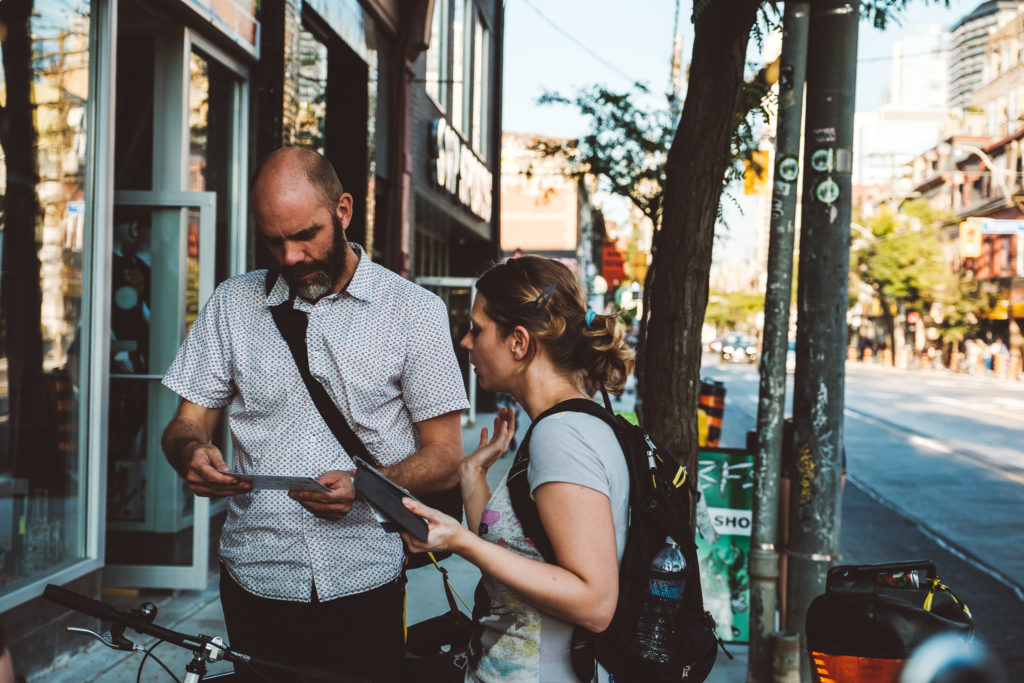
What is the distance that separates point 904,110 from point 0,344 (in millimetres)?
118842

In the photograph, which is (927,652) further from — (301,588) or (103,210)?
(103,210)

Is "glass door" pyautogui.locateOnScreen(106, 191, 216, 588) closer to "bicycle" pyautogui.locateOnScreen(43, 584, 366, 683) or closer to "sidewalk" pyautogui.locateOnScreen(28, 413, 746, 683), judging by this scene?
"sidewalk" pyautogui.locateOnScreen(28, 413, 746, 683)

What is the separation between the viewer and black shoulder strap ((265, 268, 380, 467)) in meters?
2.30

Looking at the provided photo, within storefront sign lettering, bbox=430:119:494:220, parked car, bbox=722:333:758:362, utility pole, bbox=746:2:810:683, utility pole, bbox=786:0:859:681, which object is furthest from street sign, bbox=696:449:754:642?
parked car, bbox=722:333:758:362

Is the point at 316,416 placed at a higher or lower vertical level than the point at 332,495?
higher

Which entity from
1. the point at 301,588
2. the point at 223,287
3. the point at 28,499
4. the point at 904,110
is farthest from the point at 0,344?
the point at 904,110

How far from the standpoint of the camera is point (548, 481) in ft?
5.85

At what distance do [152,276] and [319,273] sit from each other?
450cm

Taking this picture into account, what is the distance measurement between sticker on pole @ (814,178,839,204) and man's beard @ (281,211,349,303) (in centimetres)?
300

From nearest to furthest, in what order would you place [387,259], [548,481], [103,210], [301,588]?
Result: [548,481] < [301,588] < [103,210] < [387,259]

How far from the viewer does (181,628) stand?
550cm

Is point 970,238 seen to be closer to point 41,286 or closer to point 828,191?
point 828,191

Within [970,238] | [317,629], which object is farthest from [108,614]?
[970,238]

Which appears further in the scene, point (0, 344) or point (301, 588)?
point (0, 344)
